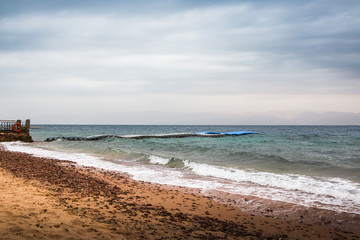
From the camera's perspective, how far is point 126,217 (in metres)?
6.62

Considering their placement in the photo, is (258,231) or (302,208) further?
(302,208)

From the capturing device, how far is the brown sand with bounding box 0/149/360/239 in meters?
5.59

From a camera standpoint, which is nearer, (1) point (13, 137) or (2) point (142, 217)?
(2) point (142, 217)

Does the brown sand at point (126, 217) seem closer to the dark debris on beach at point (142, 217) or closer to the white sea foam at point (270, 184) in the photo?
the dark debris on beach at point (142, 217)

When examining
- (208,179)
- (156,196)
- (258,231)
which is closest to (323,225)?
(258,231)

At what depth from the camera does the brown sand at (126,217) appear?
18.4 ft

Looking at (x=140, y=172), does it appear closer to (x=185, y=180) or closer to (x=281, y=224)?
(x=185, y=180)

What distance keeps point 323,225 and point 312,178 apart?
6.58 metres

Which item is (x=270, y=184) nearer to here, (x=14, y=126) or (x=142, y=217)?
(x=142, y=217)

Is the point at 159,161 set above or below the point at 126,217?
below

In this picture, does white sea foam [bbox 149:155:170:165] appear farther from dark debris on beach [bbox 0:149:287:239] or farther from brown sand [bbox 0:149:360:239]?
dark debris on beach [bbox 0:149:287:239]

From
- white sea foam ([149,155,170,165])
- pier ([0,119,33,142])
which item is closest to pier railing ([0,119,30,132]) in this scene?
pier ([0,119,33,142])

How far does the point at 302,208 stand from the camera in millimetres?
8336

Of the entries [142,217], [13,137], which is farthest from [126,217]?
[13,137]
